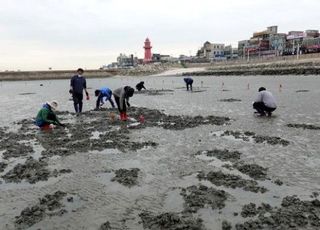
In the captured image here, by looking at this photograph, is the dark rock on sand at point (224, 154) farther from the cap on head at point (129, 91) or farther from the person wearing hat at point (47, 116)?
the person wearing hat at point (47, 116)

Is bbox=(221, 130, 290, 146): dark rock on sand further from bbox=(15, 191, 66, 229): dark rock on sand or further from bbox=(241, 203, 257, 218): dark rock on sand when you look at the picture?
bbox=(15, 191, 66, 229): dark rock on sand

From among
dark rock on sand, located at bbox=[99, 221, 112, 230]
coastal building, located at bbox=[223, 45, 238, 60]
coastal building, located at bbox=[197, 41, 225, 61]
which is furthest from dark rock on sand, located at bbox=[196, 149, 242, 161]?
coastal building, located at bbox=[197, 41, 225, 61]

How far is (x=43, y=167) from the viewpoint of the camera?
946cm

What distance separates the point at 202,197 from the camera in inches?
275

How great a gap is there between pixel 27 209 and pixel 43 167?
2.90 m

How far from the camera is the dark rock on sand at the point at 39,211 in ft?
20.2

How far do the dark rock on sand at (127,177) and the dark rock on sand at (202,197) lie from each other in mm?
1216

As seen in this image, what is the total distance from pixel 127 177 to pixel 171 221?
2564 mm

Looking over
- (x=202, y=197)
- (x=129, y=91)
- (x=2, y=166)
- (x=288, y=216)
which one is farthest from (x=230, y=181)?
(x=129, y=91)

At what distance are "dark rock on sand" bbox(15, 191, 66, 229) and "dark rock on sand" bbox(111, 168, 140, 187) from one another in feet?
4.39

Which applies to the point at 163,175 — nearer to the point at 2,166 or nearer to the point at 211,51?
the point at 2,166

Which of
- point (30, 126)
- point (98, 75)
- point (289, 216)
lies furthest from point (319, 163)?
point (98, 75)

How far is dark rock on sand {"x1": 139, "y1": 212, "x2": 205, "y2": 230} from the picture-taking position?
580 cm

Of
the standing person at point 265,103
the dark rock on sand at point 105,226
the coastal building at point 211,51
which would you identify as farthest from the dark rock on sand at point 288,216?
the coastal building at point 211,51
